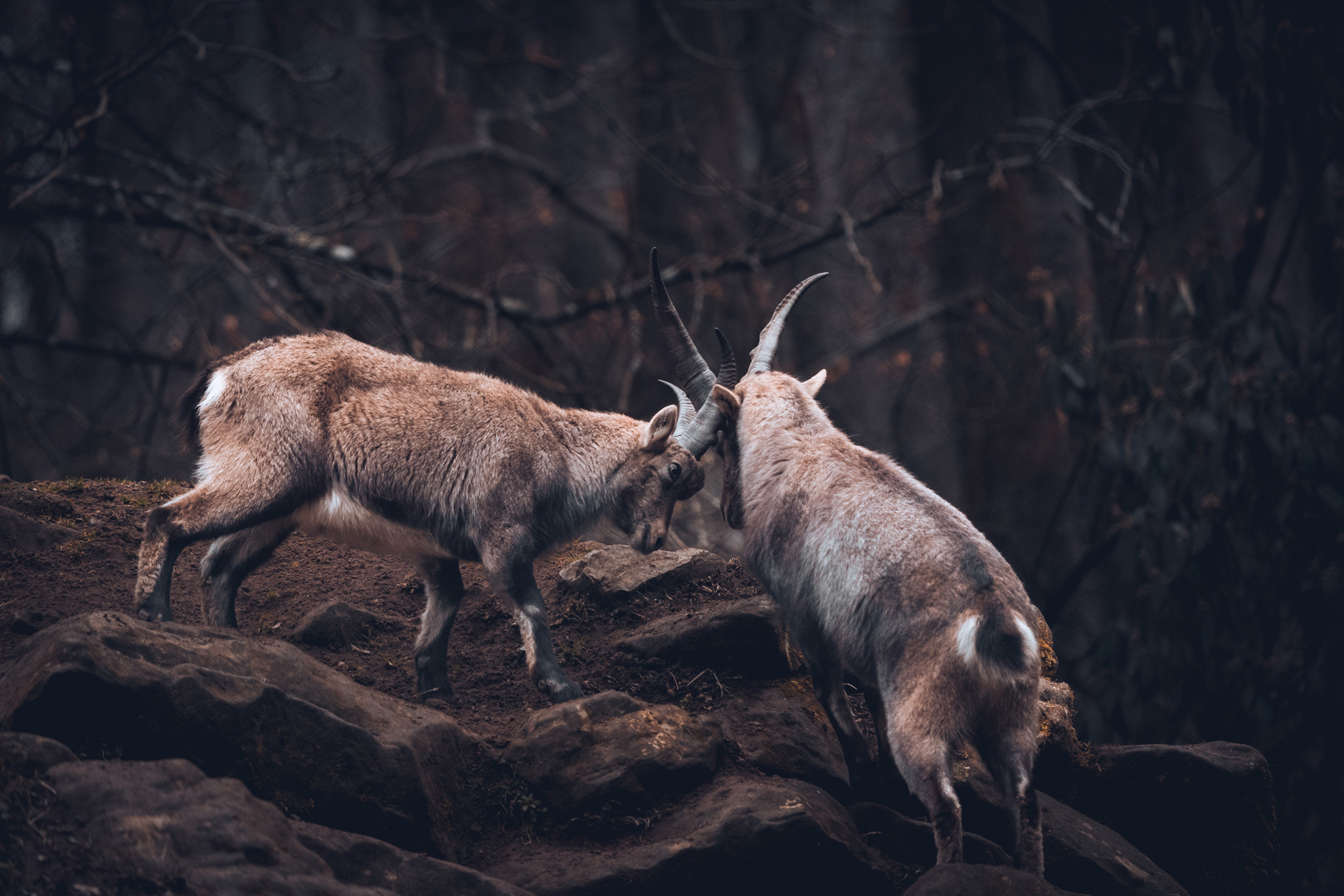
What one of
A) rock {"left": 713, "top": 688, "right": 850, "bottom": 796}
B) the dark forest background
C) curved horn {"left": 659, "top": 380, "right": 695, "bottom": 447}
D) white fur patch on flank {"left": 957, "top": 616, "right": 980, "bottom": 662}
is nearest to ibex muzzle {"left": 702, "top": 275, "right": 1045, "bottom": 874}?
white fur patch on flank {"left": 957, "top": 616, "right": 980, "bottom": 662}

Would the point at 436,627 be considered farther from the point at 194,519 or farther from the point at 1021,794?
the point at 1021,794

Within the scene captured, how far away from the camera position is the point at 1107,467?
28.8 ft

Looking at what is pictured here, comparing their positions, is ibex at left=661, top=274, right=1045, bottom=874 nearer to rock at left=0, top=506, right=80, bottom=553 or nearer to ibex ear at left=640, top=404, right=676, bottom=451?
ibex ear at left=640, top=404, right=676, bottom=451

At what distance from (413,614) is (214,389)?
1769 millimetres

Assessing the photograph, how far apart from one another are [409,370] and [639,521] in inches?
61.2

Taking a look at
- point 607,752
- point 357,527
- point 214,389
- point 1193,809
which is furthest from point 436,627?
point 1193,809

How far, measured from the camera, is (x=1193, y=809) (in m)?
5.62

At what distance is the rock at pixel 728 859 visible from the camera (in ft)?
13.4

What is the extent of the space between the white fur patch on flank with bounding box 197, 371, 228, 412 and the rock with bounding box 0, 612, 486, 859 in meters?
1.33

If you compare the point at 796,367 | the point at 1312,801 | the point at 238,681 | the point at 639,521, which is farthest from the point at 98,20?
the point at 1312,801

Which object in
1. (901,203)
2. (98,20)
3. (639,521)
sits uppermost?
(98,20)

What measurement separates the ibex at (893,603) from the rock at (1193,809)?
147 centimetres

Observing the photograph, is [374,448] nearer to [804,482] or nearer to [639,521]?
[639,521]

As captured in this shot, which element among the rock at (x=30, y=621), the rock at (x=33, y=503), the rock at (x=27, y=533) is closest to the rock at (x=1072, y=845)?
the rock at (x=30, y=621)
